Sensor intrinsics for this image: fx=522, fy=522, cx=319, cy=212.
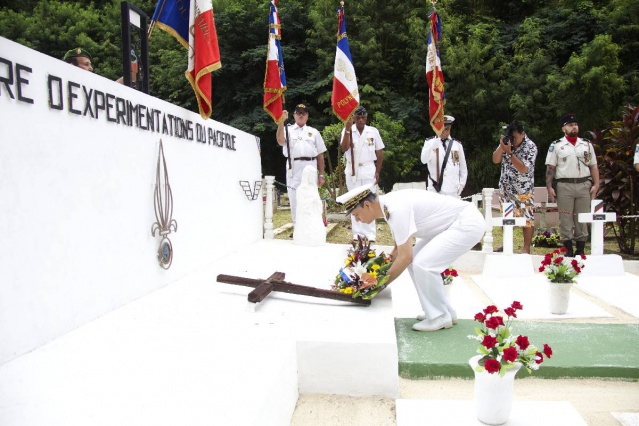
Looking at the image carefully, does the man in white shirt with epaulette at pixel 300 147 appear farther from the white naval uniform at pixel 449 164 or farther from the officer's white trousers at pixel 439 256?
the officer's white trousers at pixel 439 256

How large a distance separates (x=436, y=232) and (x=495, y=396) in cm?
145

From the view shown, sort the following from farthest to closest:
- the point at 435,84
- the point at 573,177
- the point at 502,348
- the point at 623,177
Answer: the point at 623,177 → the point at 435,84 → the point at 573,177 → the point at 502,348

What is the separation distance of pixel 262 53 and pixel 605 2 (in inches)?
469

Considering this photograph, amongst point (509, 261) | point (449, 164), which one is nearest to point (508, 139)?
point (449, 164)

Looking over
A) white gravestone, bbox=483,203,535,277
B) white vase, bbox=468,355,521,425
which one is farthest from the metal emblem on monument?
Answer: white gravestone, bbox=483,203,535,277

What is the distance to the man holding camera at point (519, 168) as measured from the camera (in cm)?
618

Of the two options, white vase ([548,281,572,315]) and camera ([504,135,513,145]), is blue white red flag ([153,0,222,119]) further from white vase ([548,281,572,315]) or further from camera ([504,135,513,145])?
camera ([504,135,513,145])

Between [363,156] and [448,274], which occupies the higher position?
[363,156]

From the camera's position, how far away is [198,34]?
176 inches

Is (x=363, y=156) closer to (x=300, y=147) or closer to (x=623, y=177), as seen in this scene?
(x=300, y=147)

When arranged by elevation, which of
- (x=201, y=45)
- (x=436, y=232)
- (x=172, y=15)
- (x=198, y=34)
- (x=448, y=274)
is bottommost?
(x=448, y=274)

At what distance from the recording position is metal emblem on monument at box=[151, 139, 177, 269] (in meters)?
3.75

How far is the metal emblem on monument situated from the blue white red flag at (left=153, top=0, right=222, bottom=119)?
87cm

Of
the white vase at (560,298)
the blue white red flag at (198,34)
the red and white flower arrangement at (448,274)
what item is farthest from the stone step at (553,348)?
the blue white red flag at (198,34)
